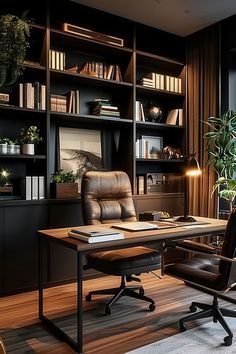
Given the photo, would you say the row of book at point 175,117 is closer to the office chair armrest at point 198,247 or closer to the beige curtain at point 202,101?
the beige curtain at point 202,101

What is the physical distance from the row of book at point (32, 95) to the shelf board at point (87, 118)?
16 centimetres

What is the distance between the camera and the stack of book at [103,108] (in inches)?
146

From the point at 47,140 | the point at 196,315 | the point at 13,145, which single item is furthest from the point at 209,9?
the point at 196,315

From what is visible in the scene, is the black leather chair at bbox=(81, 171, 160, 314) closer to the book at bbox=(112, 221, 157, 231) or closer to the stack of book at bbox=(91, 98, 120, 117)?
the book at bbox=(112, 221, 157, 231)

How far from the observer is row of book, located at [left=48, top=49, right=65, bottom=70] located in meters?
3.35

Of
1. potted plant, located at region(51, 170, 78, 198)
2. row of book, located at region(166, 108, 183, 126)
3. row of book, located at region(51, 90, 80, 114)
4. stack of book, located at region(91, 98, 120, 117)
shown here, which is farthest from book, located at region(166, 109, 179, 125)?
potted plant, located at region(51, 170, 78, 198)

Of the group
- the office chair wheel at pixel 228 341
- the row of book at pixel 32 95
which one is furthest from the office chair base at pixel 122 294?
the row of book at pixel 32 95

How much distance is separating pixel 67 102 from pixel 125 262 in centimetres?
190

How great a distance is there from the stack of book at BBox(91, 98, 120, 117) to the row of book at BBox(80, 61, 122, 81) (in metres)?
0.28

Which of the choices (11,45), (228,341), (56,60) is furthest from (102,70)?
(228,341)

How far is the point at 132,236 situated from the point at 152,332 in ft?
2.39

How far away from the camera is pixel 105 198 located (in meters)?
2.95

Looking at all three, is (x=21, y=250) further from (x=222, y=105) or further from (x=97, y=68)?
(x=222, y=105)

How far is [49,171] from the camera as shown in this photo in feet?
11.0
